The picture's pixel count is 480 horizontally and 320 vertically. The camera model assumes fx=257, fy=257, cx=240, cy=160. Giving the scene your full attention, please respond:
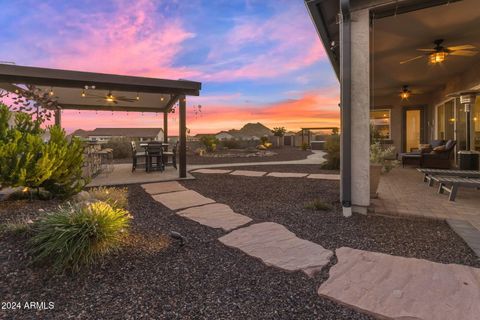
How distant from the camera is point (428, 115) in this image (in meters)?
10.7

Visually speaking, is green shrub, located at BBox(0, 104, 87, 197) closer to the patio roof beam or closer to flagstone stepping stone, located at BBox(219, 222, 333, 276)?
flagstone stepping stone, located at BBox(219, 222, 333, 276)

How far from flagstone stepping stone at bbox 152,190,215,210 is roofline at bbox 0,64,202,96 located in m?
2.87

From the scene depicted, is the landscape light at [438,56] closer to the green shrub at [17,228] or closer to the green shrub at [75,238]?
the green shrub at [75,238]

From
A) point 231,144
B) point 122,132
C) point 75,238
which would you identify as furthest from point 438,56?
point 122,132

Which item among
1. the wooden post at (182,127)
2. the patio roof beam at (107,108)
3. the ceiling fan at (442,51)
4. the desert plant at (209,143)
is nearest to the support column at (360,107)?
the ceiling fan at (442,51)

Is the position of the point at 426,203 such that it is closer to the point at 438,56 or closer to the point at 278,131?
the point at 438,56

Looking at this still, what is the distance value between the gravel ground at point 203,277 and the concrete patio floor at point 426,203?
274mm

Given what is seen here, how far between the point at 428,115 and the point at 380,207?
30.9ft

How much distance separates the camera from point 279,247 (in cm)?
250

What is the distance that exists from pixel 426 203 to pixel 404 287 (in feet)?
8.88

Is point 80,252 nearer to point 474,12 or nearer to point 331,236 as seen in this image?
point 331,236

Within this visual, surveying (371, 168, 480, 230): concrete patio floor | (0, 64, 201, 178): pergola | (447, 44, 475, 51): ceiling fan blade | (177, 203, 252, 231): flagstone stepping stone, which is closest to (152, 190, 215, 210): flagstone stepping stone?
(177, 203, 252, 231): flagstone stepping stone

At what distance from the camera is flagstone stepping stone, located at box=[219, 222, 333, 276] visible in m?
2.16

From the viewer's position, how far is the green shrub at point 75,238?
2.05 m
